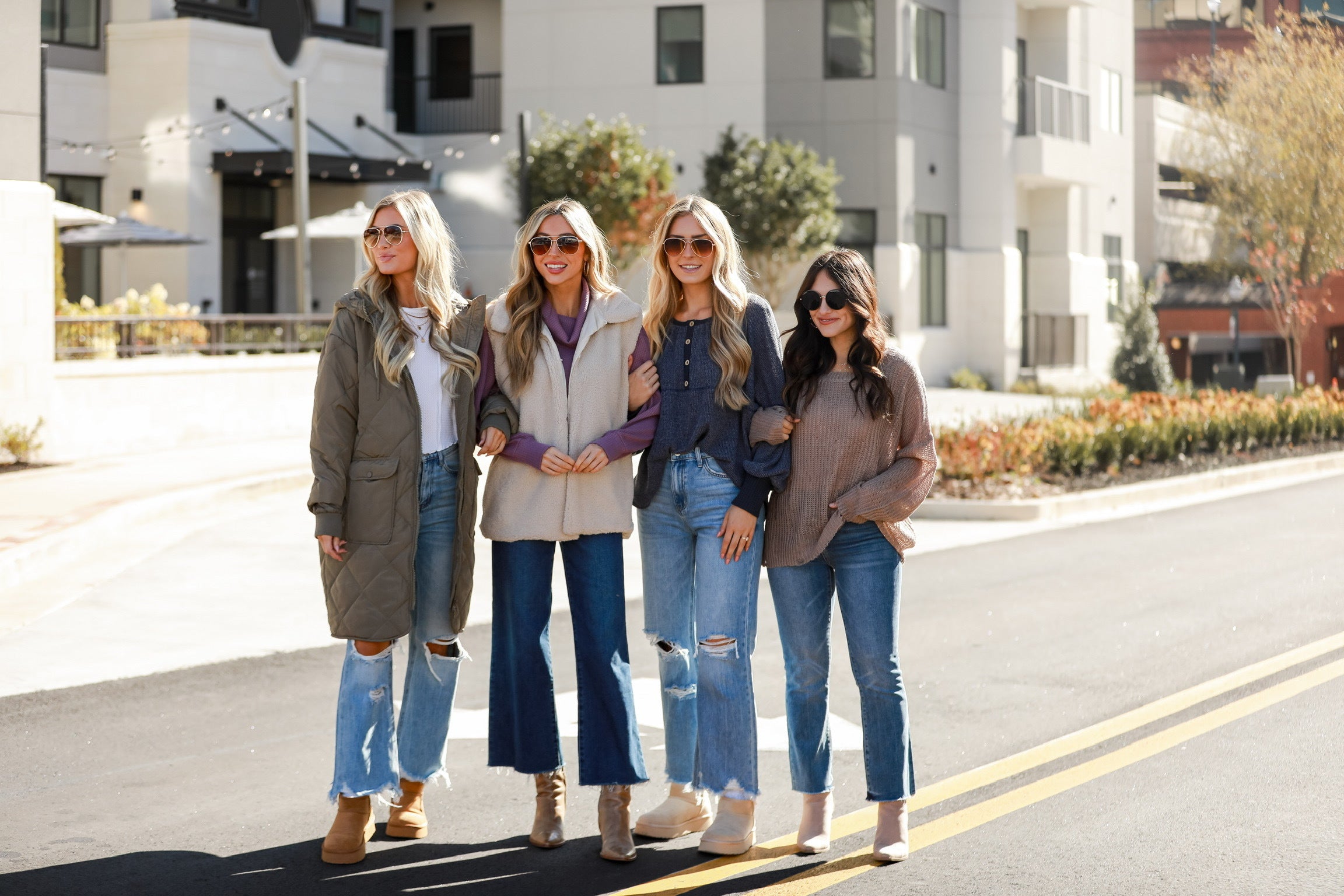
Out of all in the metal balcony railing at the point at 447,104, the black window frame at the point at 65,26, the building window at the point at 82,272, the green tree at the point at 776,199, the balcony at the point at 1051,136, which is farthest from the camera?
the metal balcony railing at the point at 447,104

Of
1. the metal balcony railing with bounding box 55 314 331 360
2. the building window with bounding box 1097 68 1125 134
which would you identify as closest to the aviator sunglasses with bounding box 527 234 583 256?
the metal balcony railing with bounding box 55 314 331 360

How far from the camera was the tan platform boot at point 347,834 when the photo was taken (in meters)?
5.07

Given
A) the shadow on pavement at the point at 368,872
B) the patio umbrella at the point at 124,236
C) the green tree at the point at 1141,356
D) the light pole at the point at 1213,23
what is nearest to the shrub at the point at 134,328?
the patio umbrella at the point at 124,236

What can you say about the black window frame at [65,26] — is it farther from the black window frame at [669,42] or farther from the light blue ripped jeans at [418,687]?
the light blue ripped jeans at [418,687]

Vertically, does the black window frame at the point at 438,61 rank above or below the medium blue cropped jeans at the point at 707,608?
above

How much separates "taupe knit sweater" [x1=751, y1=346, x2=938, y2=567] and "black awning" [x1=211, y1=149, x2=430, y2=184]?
946 inches

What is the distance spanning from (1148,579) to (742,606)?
6940 millimetres

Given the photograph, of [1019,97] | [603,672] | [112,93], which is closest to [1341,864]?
[603,672]

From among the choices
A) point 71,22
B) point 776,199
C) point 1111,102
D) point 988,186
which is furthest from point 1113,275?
point 71,22

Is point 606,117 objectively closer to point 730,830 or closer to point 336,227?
point 336,227

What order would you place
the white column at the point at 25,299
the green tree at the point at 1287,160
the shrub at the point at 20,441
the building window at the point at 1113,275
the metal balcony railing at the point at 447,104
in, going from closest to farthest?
the white column at the point at 25,299 → the shrub at the point at 20,441 → the green tree at the point at 1287,160 → the metal balcony railing at the point at 447,104 → the building window at the point at 1113,275

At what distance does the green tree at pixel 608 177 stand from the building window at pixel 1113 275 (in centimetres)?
1625

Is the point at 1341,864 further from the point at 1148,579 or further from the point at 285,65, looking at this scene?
the point at 285,65

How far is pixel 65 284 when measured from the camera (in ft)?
98.5
